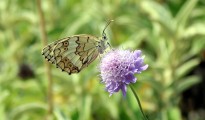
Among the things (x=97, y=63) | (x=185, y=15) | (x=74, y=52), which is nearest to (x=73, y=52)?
(x=74, y=52)

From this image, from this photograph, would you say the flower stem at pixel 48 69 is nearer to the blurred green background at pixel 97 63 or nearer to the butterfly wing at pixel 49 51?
the blurred green background at pixel 97 63

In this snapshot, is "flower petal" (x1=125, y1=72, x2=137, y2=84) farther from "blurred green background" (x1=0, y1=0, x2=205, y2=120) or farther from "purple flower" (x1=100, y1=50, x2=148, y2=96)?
"blurred green background" (x1=0, y1=0, x2=205, y2=120)

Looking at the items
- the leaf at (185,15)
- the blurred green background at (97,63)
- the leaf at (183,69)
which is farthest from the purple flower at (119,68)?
the leaf at (185,15)

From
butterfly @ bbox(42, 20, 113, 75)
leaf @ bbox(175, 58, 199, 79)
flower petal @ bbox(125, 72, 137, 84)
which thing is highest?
leaf @ bbox(175, 58, 199, 79)

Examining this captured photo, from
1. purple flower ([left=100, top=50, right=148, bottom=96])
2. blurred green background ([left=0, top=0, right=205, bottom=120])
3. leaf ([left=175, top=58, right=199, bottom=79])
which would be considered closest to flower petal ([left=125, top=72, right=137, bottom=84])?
purple flower ([left=100, top=50, right=148, bottom=96])

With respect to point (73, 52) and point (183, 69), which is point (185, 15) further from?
point (73, 52)

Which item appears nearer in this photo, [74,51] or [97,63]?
[74,51]
